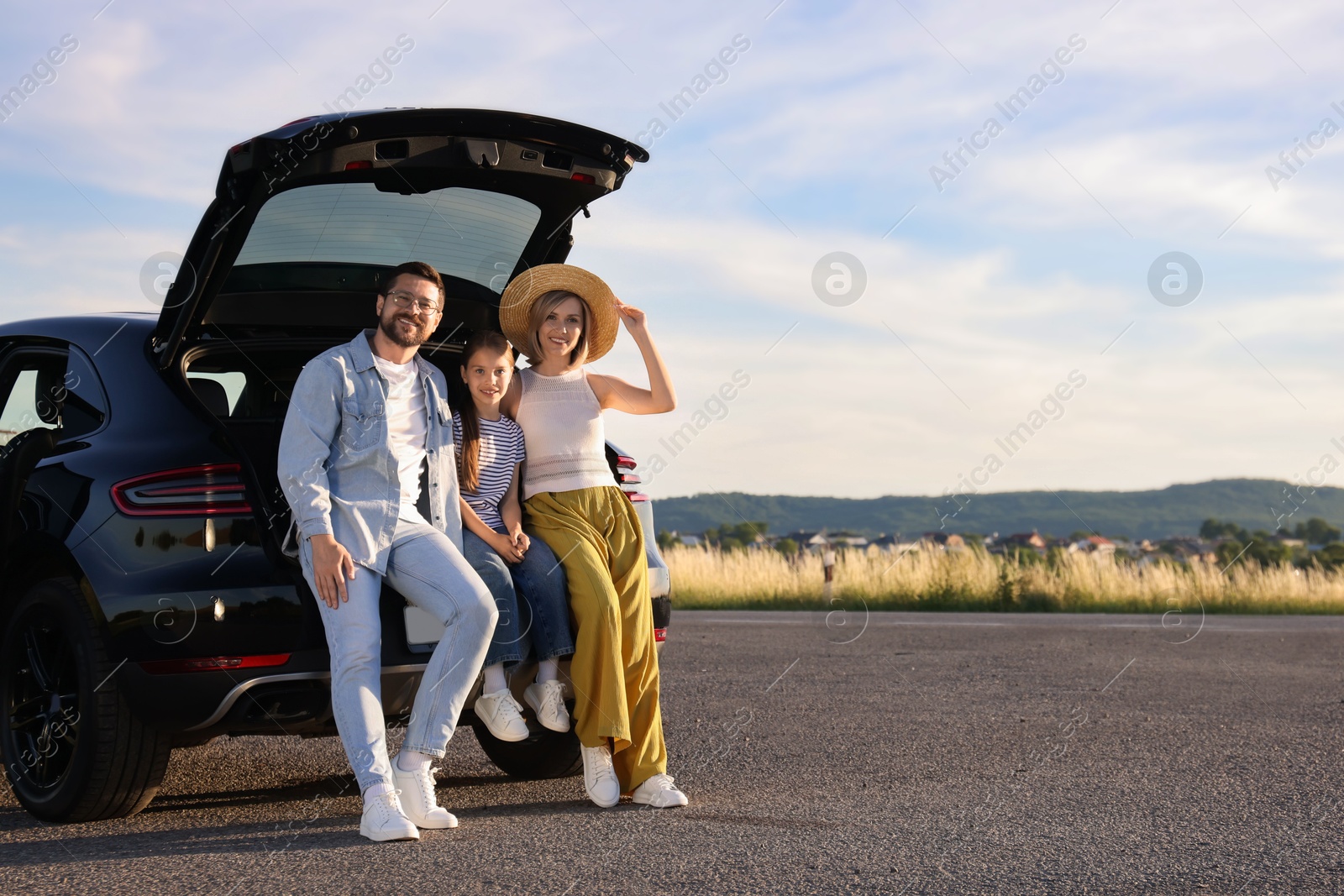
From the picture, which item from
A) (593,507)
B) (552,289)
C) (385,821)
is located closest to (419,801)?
(385,821)

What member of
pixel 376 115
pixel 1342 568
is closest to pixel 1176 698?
pixel 376 115

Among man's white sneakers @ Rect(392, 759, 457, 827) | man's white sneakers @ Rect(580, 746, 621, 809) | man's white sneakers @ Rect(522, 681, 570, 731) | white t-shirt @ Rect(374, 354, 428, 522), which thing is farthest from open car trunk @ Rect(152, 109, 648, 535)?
man's white sneakers @ Rect(580, 746, 621, 809)

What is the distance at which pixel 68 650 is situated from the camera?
4535mm

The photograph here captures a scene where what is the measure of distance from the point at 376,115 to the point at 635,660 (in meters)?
2.25

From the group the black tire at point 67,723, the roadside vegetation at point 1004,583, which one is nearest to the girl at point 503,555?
the black tire at point 67,723

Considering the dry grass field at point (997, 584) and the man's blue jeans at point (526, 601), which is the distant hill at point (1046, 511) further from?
the man's blue jeans at point (526, 601)

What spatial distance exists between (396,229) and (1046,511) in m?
141

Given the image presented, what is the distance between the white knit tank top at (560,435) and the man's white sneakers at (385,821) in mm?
1371

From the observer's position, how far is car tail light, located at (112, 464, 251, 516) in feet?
14.2

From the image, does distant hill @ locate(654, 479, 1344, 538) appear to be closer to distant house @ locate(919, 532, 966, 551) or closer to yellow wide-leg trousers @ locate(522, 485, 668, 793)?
distant house @ locate(919, 532, 966, 551)

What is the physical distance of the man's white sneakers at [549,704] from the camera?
4859mm

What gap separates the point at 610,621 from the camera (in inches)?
192

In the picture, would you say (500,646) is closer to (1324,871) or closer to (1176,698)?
(1324,871)

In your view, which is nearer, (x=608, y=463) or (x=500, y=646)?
(x=500, y=646)
